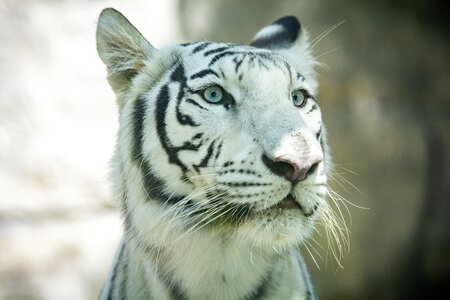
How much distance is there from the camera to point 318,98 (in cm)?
439

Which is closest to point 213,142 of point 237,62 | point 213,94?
point 213,94

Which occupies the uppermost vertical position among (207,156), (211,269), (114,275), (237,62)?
(237,62)

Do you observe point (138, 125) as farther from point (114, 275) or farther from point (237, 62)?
point (114, 275)

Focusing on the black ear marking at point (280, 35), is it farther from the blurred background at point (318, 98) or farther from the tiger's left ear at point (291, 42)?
the blurred background at point (318, 98)

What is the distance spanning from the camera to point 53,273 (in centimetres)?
409

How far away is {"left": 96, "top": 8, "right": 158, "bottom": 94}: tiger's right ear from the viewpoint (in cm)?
216

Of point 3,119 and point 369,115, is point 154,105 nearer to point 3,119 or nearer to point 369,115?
point 3,119

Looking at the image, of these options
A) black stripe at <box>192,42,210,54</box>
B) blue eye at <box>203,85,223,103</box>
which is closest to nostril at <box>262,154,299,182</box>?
blue eye at <box>203,85,223,103</box>

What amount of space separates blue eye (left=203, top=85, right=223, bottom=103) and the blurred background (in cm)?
227

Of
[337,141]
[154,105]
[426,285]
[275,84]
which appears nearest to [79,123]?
[337,141]

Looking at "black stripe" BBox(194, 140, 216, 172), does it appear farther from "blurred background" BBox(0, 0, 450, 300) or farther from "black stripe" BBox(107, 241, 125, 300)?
"blurred background" BBox(0, 0, 450, 300)

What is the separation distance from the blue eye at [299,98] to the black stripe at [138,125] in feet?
1.60

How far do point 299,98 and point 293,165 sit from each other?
428 millimetres

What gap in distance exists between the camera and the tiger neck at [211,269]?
6.52ft
